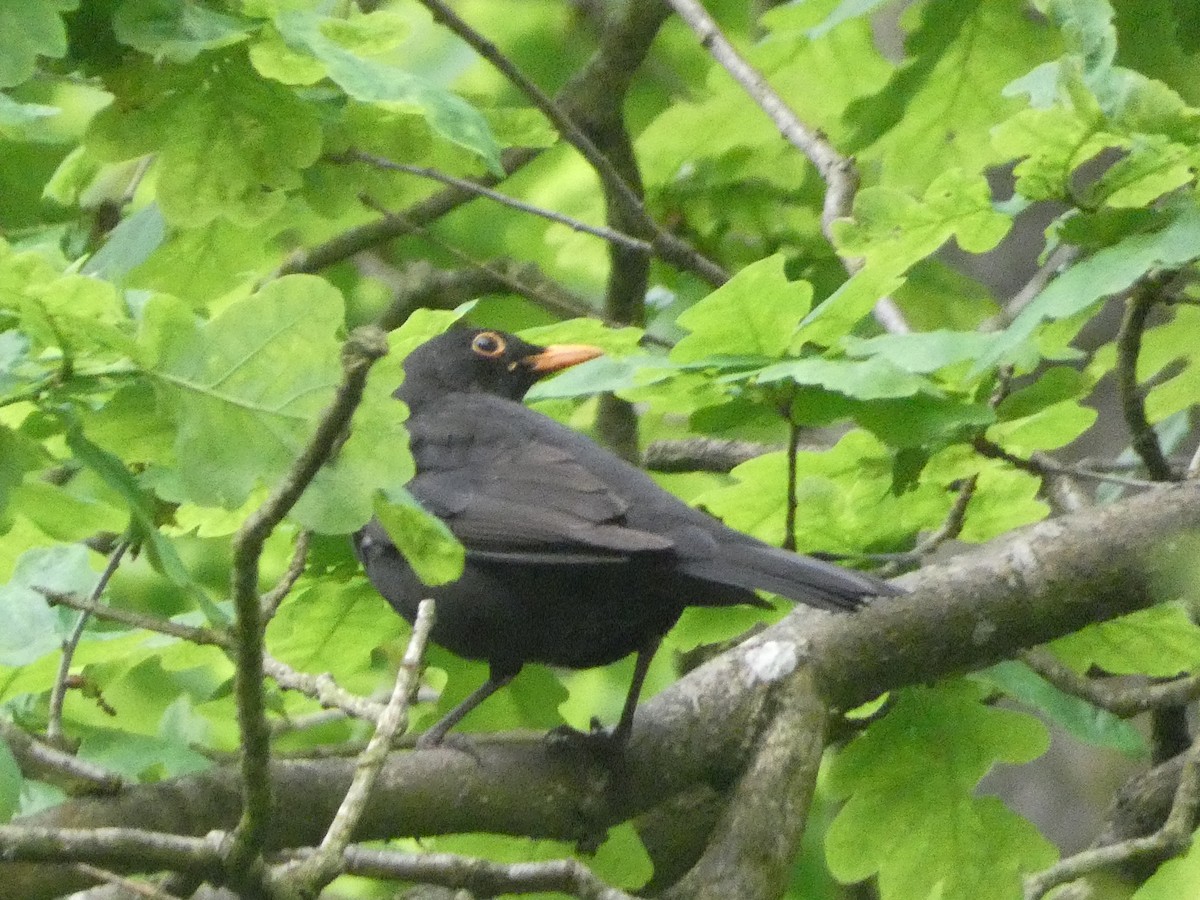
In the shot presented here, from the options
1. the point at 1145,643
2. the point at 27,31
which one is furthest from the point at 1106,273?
the point at 27,31

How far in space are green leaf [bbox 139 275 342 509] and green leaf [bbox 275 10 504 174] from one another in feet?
2.25

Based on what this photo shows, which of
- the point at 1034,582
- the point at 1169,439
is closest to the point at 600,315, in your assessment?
the point at 1169,439

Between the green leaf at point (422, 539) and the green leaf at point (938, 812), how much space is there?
137 cm

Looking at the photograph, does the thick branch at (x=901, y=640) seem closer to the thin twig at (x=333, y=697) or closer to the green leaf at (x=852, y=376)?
the thin twig at (x=333, y=697)

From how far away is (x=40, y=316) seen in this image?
182 centimetres

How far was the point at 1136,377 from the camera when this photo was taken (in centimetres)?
310

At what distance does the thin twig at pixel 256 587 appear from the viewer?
158cm

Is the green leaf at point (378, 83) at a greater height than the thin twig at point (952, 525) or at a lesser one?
greater

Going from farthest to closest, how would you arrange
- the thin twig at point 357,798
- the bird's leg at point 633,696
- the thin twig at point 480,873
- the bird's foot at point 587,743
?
the bird's leg at point 633,696
the bird's foot at point 587,743
the thin twig at point 480,873
the thin twig at point 357,798

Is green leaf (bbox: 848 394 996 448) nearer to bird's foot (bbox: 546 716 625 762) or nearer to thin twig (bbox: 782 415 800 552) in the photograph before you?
thin twig (bbox: 782 415 800 552)

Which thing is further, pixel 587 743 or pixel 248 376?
pixel 587 743

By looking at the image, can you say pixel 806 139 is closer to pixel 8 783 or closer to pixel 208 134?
pixel 208 134

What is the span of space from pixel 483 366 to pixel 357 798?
250 centimetres

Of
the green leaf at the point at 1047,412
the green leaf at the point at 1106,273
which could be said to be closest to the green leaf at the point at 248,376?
the green leaf at the point at 1106,273
